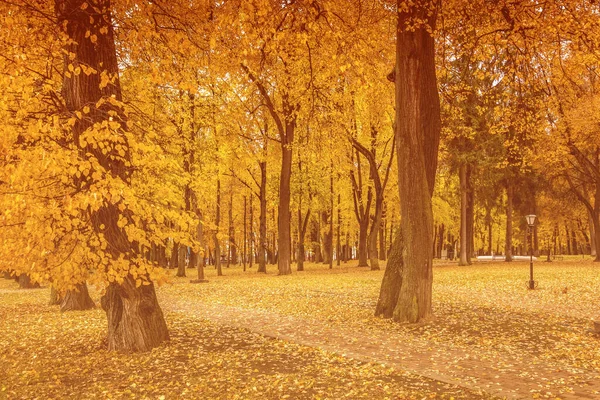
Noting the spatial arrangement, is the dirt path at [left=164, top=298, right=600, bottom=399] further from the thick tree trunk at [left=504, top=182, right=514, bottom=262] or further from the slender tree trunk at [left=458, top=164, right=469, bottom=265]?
the thick tree trunk at [left=504, top=182, right=514, bottom=262]

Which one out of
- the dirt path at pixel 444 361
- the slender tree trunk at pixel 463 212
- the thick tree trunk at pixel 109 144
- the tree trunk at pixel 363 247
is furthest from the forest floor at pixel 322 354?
the tree trunk at pixel 363 247

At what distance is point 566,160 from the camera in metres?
33.4

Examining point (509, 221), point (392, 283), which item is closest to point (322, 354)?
point (392, 283)

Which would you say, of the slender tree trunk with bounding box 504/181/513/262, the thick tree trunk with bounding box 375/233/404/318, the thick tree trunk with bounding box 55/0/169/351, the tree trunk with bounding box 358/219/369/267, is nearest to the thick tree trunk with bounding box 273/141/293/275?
the tree trunk with bounding box 358/219/369/267

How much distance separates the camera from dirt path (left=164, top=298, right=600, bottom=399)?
6906mm

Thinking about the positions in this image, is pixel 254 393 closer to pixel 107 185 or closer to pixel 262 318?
pixel 107 185

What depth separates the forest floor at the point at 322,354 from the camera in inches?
286

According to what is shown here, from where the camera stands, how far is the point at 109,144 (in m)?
9.04

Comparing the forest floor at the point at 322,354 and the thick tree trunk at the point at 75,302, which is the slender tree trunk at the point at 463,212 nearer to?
the forest floor at the point at 322,354

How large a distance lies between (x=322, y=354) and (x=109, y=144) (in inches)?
204

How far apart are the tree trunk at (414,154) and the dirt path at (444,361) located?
1.47 meters

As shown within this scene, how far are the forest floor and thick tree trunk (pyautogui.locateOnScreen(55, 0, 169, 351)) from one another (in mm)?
498

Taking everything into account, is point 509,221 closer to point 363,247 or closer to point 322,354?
point 363,247

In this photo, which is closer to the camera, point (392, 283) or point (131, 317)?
point (131, 317)
